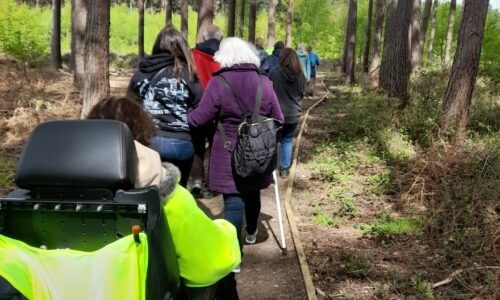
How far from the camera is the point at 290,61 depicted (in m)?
7.04

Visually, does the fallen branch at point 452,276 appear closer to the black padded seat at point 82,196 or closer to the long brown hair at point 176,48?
the long brown hair at point 176,48

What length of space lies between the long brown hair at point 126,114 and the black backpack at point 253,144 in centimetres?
163

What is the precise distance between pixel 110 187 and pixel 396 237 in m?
4.33

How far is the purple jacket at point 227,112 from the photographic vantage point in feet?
13.3

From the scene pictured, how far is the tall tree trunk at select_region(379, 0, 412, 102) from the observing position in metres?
11.9

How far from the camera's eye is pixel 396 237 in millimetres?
5535

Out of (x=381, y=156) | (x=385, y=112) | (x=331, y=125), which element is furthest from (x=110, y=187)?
(x=331, y=125)

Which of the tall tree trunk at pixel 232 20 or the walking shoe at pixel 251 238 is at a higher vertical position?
the tall tree trunk at pixel 232 20

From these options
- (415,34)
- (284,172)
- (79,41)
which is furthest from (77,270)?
(415,34)

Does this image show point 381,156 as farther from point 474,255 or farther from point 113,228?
point 113,228

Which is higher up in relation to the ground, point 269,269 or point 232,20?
point 232,20

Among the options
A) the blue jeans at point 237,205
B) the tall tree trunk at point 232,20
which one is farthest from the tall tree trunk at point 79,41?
the blue jeans at point 237,205

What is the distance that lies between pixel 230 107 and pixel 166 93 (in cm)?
71

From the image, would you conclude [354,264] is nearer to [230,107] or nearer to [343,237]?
[343,237]
